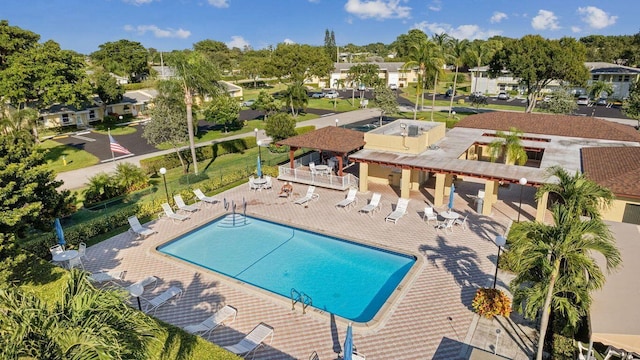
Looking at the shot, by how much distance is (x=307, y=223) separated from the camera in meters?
20.8

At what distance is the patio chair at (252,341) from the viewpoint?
1112 cm

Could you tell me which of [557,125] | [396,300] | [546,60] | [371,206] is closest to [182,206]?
[371,206]

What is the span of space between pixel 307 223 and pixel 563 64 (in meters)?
42.0

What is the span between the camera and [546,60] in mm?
47219

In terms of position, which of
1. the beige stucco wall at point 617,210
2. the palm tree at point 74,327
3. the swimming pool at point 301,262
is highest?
the palm tree at point 74,327

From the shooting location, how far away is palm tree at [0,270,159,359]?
17.9 feet

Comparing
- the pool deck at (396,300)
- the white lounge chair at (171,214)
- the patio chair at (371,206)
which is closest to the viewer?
the pool deck at (396,300)

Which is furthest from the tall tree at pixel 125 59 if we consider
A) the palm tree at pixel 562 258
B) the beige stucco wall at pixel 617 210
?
the palm tree at pixel 562 258

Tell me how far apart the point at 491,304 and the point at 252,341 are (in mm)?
7482

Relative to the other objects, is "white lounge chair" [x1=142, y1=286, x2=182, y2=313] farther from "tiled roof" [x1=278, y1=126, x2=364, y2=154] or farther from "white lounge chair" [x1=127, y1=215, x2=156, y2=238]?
"tiled roof" [x1=278, y1=126, x2=364, y2=154]

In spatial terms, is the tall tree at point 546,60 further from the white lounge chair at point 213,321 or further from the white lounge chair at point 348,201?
the white lounge chair at point 213,321

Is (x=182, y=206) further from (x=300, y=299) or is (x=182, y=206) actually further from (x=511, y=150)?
(x=511, y=150)

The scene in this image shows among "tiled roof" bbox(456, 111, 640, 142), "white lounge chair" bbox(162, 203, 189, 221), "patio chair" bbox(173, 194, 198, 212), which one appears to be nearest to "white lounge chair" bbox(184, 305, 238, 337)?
"white lounge chair" bbox(162, 203, 189, 221)

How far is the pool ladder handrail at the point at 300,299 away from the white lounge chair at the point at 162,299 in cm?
408
